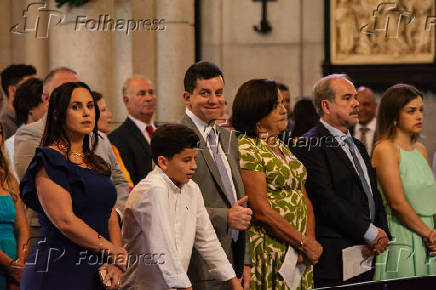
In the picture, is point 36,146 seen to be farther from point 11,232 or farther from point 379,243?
point 379,243

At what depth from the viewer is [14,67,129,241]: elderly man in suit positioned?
16.4 feet

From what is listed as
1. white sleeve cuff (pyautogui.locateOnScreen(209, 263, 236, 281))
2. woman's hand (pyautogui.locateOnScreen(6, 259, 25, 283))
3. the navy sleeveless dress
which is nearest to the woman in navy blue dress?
the navy sleeveless dress

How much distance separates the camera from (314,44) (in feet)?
30.2

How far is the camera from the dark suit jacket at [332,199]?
211 inches

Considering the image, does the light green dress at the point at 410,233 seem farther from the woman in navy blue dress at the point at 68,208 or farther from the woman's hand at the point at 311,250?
the woman in navy blue dress at the point at 68,208

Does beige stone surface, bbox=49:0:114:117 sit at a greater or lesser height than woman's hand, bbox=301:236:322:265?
greater

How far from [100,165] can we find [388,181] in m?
2.24

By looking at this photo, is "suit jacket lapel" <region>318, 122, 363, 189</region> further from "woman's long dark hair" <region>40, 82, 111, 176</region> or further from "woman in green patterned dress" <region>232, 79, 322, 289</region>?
"woman's long dark hair" <region>40, 82, 111, 176</region>

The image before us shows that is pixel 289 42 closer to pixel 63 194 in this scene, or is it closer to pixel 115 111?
pixel 115 111

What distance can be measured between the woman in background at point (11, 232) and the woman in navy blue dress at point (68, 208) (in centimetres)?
74

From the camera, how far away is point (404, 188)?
5805 mm

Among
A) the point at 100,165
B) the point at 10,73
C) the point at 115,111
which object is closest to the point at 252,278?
the point at 100,165

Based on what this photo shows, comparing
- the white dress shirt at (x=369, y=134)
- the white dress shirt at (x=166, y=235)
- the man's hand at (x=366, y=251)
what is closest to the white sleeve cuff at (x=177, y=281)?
the white dress shirt at (x=166, y=235)

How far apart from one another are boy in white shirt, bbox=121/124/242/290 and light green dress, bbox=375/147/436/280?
175cm
